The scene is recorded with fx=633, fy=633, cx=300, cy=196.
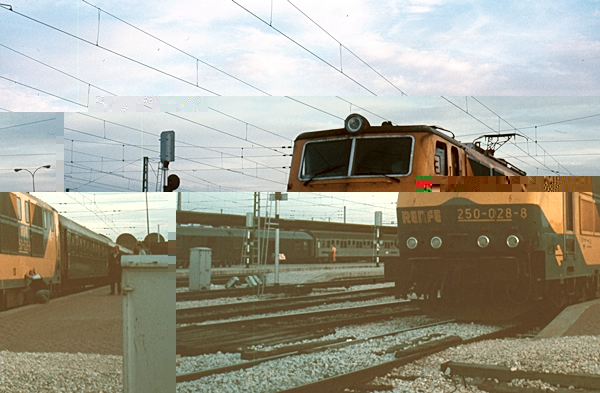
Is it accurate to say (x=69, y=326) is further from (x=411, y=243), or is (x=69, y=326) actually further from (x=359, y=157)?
(x=359, y=157)

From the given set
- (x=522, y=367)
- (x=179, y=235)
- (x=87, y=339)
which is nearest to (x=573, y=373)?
(x=522, y=367)

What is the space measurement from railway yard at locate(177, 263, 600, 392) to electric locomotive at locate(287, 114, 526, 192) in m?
3.16

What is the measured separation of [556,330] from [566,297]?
0.73ft

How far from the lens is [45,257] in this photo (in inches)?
175

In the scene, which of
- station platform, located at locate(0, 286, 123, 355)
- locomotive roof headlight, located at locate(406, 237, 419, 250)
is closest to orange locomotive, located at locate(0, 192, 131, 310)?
station platform, located at locate(0, 286, 123, 355)

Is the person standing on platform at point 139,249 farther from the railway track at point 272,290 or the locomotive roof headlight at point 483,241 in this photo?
the locomotive roof headlight at point 483,241

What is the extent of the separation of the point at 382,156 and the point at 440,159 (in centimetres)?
82

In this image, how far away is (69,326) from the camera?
431cm

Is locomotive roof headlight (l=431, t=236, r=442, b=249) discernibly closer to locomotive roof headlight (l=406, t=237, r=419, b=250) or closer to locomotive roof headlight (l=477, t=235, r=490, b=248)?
locomotive roof headlight (l=406, t=237, r=419, b=250)

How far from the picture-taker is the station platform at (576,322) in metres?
3.71

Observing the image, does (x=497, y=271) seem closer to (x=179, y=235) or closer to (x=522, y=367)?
(x=522, y=367)

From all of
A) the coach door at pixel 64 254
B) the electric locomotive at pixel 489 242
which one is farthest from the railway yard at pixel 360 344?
the coach door at pixel 64 254

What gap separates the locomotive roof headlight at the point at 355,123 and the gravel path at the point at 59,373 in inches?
179

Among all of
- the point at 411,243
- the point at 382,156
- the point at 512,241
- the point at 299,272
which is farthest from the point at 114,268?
the point at 382,156
